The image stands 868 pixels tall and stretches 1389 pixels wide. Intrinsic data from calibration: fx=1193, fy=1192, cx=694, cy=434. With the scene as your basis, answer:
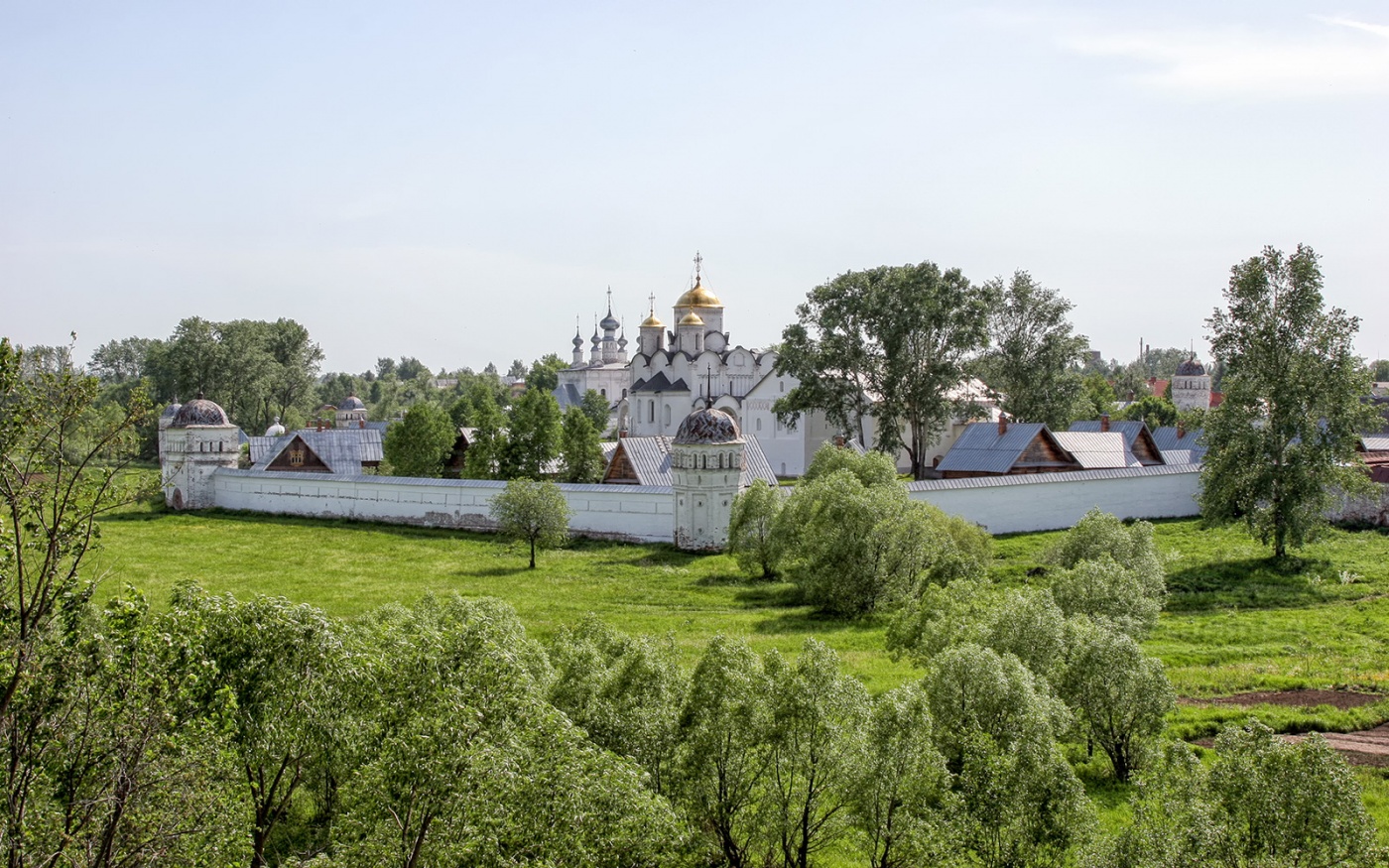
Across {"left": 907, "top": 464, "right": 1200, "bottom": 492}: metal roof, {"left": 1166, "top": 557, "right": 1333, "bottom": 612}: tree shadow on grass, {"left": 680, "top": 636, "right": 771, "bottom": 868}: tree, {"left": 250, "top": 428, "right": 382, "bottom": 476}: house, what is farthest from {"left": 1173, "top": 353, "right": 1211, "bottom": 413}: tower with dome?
{"left": 680, "top": 636, "right": 771, "bottom": 868}: tree

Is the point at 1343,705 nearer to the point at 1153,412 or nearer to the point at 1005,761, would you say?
the point at 1005,761

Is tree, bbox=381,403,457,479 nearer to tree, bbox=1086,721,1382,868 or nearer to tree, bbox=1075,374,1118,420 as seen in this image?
tree, bbox=1075,374,1118,420

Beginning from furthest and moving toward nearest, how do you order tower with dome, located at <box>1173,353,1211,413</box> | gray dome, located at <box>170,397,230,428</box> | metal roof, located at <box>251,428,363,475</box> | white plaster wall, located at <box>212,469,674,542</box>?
tower with dome, located at <box>1173,353,1211,413</box>, metal roof, located at <box>251,428,363,475</box>, gray dome, located at <box>170,397,230,428</box>, white plaster wall, located at <box>212,469,674,542</box>

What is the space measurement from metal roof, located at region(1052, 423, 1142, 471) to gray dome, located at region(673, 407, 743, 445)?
12.8m

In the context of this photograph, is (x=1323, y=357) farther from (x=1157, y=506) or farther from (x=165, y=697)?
(x=165, y=697)

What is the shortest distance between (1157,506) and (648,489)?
13706 millimetres

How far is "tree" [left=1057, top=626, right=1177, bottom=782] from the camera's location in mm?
11664

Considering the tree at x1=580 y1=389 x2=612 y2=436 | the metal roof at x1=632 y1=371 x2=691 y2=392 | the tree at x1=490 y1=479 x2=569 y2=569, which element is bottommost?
the tree at x1=490 y1=479 x2=569 y2=569

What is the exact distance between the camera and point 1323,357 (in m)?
23.7

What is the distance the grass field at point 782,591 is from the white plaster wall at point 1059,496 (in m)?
0.95

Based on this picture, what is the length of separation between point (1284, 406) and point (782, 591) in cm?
1065

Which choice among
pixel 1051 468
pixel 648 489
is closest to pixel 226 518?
pixel 648 489

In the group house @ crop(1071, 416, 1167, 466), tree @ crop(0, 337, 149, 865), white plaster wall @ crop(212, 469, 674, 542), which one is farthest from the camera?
house @ crop(1071, 416, 1167, 466)

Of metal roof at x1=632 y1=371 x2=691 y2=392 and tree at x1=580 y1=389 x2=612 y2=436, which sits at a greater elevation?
metal roof at x1=632 y1=371 x2=691 y2=392
